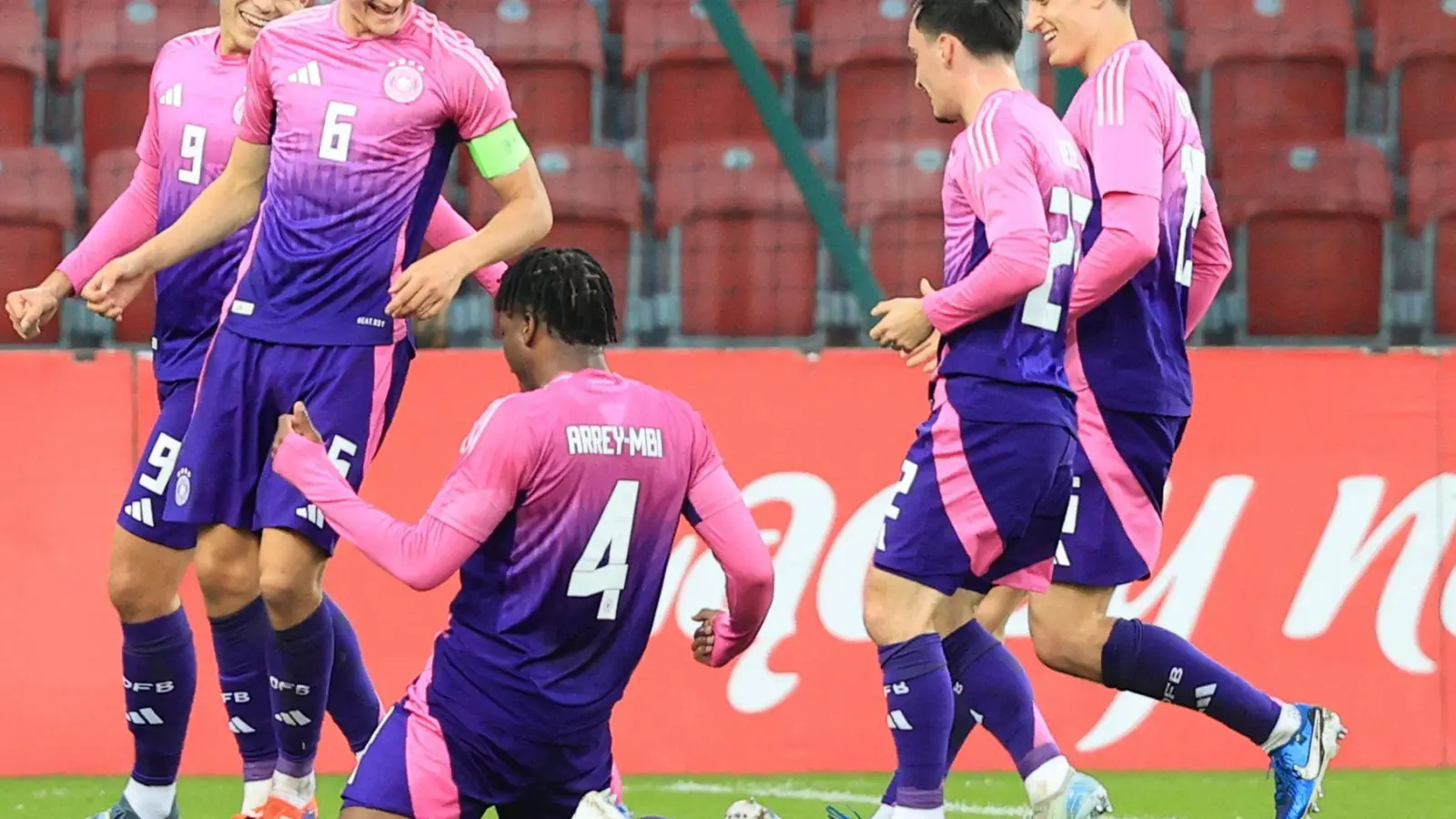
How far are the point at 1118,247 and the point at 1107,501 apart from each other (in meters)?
0.56

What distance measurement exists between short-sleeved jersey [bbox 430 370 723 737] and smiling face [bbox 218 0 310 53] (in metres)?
1.82

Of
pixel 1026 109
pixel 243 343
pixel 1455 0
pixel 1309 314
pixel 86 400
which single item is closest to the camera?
pixel 1026 109

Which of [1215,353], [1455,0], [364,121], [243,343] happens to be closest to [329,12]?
[364,121]

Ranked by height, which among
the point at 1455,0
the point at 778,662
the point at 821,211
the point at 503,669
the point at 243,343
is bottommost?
the point at 778,662

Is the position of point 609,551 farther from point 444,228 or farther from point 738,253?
point 738,253

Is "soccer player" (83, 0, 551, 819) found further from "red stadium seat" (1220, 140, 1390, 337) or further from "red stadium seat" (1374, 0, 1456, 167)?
"red stadium seat" (1374, 0, 1456, 167)

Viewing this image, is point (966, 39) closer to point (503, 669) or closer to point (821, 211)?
point (503, 669)

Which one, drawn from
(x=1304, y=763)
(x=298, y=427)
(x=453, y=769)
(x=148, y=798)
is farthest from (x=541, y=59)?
(x=453, y=769)

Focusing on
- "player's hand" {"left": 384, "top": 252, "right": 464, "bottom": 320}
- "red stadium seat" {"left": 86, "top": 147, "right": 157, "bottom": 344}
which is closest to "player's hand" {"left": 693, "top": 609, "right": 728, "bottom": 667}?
"player's hand" {"left": 384, "top": 252, "right": 464, "bottom": 320}

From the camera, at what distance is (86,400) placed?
606cm

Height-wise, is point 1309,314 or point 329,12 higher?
point 329,12

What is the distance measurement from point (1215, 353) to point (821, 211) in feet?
3.90

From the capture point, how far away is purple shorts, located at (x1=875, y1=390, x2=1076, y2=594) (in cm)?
412

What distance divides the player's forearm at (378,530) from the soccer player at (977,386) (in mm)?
1039
